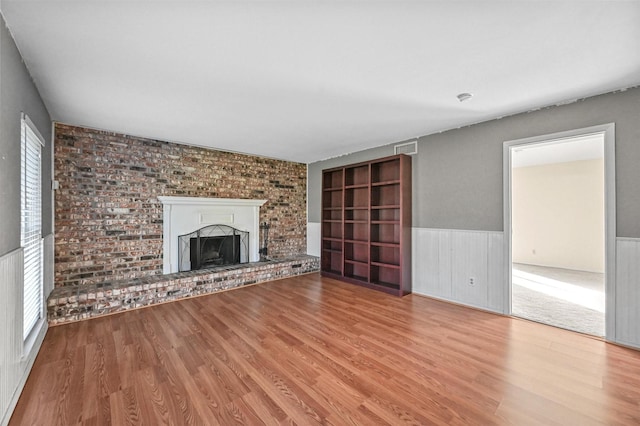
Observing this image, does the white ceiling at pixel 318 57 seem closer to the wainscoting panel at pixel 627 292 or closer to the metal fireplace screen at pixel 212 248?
the wainscoting panel at pixel 627 292

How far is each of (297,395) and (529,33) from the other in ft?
9.54

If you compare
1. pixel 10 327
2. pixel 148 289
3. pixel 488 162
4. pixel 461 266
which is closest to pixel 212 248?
pixel 148 289

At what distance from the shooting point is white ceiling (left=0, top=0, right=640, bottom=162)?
1.59 meters

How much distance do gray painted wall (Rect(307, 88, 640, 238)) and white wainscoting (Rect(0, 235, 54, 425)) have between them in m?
4.42

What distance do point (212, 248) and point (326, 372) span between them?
349 cm

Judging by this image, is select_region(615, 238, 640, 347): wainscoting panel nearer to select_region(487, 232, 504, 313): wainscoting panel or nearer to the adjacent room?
the adjacent room

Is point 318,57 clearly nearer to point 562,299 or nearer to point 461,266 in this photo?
point 461,266

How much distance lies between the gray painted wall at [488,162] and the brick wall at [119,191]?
3095mm

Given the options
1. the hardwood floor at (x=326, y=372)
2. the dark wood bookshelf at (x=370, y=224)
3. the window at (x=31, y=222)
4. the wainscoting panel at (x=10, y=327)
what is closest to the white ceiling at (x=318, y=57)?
the window at (x=31, y=222)

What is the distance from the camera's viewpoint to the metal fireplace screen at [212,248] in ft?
15.0

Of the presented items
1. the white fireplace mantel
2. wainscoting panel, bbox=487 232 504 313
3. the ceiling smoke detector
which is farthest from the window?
wainscoting panel, bbox=487 232 504 313

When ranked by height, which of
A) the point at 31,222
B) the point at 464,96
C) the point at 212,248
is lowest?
the point at 212,248

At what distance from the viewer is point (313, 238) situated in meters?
6.23

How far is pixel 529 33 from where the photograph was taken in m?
1.78
